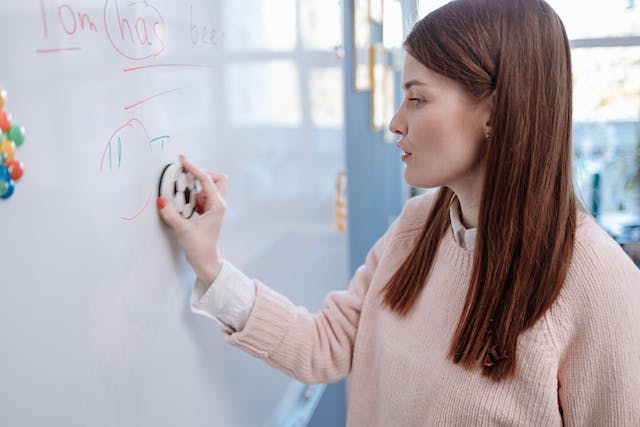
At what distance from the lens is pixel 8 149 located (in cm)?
48

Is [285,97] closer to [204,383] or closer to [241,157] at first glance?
[241,157]

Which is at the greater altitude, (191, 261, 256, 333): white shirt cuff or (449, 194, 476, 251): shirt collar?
(449, 194, 476, 251): shirt collar

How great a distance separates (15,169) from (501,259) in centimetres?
64

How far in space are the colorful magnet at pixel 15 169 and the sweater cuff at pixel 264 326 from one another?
1.55ft

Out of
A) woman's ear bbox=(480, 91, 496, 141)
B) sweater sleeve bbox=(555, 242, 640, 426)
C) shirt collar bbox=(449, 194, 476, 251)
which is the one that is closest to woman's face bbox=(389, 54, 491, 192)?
woman's ear bbox=(480, 91, 496, 141)

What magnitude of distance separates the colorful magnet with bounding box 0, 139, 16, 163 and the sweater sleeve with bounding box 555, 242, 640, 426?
71 centimetres

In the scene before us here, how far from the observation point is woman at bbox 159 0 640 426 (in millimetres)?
787

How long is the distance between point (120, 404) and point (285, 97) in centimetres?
68

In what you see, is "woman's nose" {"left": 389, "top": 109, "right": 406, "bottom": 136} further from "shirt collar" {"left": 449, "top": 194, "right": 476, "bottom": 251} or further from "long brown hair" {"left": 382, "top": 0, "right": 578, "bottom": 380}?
"shirt collar" {"left": 449, "top": 194, "right": 476, "bottom": 251}

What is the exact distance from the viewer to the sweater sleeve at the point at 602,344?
0.77 metres

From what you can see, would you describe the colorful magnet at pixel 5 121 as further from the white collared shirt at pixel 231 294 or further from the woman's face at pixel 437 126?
the woman's face at pixel 437 126

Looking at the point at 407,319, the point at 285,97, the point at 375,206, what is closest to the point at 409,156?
the point at 407,319

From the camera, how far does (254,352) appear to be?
923 millimetres

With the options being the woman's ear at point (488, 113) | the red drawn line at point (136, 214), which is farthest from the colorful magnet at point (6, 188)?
the woman's ear at point (488, 113)
